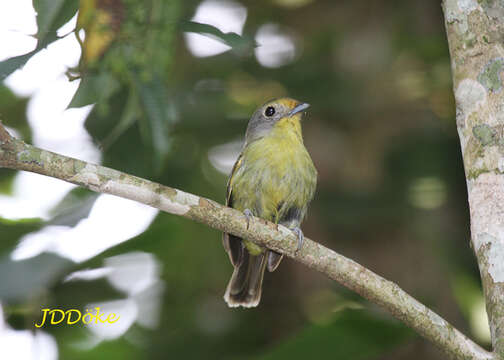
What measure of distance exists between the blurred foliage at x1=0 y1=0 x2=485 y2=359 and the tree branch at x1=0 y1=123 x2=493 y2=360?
1.26 metres

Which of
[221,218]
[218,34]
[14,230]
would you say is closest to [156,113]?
[218,34]

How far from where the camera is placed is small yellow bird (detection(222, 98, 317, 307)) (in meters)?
4.19

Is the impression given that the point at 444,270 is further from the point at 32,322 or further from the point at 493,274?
the point at 32,322

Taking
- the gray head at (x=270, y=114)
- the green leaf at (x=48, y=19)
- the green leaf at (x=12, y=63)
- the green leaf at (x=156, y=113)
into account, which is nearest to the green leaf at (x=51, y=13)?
the green leaf at (x=48, y=19)

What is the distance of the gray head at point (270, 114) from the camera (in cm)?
459

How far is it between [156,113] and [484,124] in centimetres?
169

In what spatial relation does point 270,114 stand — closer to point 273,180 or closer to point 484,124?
point 273,180

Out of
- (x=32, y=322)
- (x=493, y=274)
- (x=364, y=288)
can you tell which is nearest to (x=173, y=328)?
(x=32, y=322)

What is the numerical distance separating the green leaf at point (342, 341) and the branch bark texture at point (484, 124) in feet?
3.95

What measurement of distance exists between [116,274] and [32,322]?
3.65ft

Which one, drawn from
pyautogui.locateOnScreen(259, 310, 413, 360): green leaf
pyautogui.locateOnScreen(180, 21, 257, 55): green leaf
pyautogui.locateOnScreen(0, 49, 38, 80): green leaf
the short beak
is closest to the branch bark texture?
pyautogui.locateOnScreen(180, 21, 257, 55): green leaf

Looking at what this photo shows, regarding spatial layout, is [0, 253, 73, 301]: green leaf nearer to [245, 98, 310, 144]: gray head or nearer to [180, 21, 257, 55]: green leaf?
[180, 21, 257, 55]: green leaf

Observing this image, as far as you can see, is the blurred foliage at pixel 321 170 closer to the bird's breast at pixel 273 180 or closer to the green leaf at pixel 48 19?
the bird's breast at pixel 273 180

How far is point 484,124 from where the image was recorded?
2484 mm
